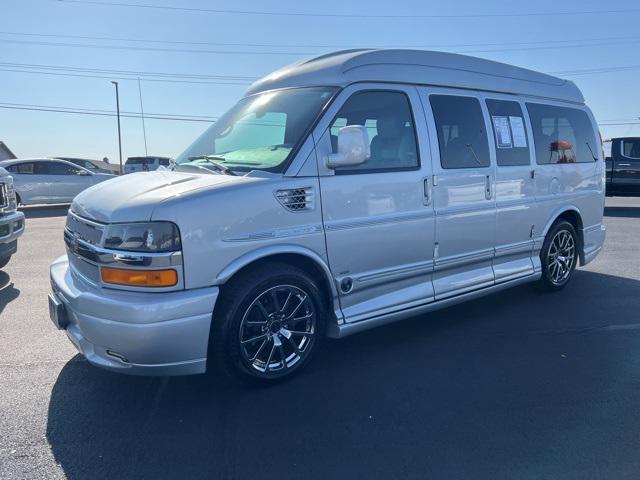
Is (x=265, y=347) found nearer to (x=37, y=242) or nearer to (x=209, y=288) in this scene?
(x=209, y=288)

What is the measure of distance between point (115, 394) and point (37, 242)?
22.9 ft

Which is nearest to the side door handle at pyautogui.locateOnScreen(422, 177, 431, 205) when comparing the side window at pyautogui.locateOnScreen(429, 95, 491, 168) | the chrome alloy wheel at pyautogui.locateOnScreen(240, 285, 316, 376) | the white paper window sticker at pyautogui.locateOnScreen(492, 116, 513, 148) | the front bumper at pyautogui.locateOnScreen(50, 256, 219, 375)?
the side window at pyautogui.locateOnScreen(429, 95, 491, 168)

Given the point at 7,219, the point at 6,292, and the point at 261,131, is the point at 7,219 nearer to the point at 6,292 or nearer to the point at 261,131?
the point at 6,292

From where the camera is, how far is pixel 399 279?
13.9 feet

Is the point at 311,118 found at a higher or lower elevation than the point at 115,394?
higher

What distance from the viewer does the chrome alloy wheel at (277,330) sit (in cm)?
349

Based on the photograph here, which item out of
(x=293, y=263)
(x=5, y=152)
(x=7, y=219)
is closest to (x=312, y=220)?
(x=293, y=263)

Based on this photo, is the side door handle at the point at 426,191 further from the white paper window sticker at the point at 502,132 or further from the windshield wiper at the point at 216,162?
the windshield wiper at the point at 216,162

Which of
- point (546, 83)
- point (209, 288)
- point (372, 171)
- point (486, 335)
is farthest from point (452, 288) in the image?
point (546, 83)

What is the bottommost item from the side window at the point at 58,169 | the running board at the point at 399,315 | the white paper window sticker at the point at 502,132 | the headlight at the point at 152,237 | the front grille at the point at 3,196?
the running board at the point at 399,315

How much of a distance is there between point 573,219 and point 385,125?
10.6 feet

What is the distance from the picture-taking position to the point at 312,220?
11.8ft

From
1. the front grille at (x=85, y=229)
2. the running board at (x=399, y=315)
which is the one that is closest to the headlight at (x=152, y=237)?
the front grille at (x=85, y=229)

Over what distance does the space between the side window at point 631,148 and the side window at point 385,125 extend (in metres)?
12.8
